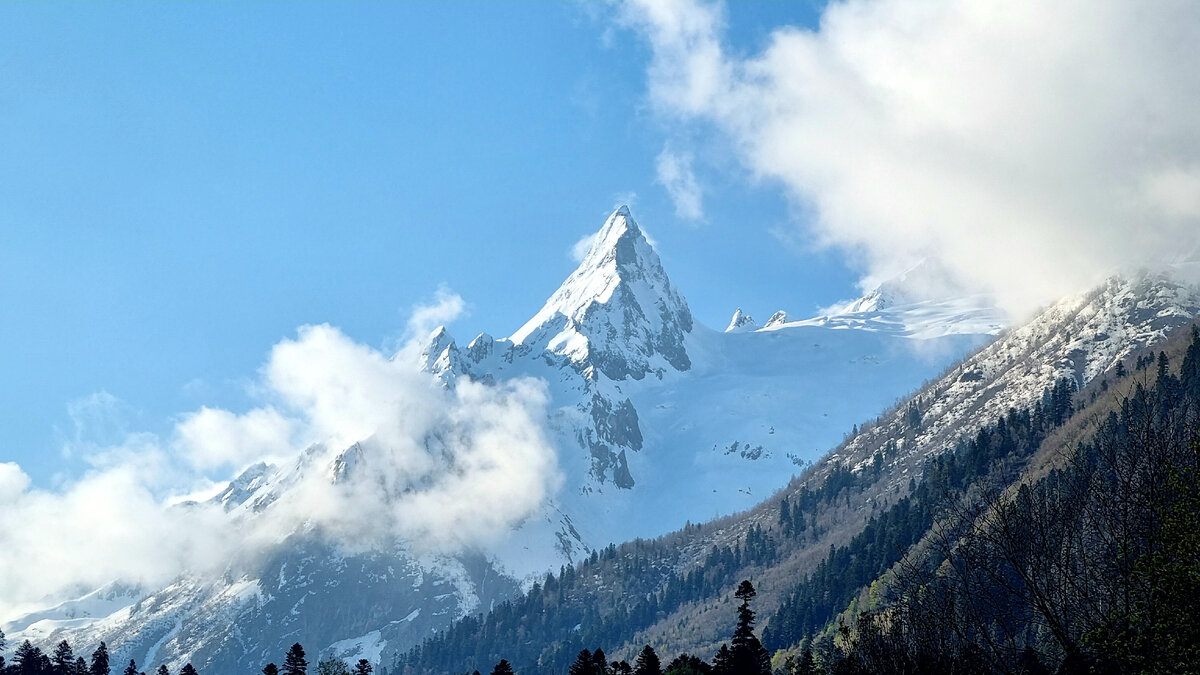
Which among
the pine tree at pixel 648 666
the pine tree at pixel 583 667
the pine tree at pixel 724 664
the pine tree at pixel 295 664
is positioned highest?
the pine tree at pixel 295 664

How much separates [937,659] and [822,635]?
149 m

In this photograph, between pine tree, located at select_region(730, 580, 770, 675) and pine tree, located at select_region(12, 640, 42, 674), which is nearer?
pine tree, located at select_region(730, 580, 770, 675)

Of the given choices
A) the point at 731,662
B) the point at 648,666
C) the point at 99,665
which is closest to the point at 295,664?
the point at 99,665

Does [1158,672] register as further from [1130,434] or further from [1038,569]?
[1130,434]

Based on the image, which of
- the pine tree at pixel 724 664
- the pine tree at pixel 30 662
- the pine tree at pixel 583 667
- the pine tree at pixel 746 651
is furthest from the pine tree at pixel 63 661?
the pine tree at pixel 746 651

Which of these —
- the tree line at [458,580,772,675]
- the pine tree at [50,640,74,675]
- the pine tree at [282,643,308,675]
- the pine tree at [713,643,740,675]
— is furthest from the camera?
the pine tree at [50,640,74,675]

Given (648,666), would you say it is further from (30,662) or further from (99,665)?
(30,662)

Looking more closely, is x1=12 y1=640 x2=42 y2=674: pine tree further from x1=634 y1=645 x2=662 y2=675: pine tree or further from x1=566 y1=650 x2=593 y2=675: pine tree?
x1=634 y1=645 x2=662 y2=675: pine tree

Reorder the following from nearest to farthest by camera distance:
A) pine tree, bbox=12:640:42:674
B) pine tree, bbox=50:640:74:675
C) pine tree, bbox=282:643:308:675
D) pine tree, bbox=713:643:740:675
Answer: pine tree, bbox=713:643:740:675, pine tree, bbox=282:643:308:675, pine tree, bbox=12:640:42:674, pine tree, bbox=50:640:74:675

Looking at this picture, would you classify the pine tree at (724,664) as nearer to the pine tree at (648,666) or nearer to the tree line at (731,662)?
the tree line at (731,662)

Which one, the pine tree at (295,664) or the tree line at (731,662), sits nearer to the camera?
the tree line at (731,662)

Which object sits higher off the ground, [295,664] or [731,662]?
[295,664]

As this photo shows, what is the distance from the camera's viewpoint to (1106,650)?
29.8 m

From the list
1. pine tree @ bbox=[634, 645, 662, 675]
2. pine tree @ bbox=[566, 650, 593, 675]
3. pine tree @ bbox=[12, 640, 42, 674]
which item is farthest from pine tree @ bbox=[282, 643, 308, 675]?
pine tree @ bbox=[12, 640, 42, 674]
